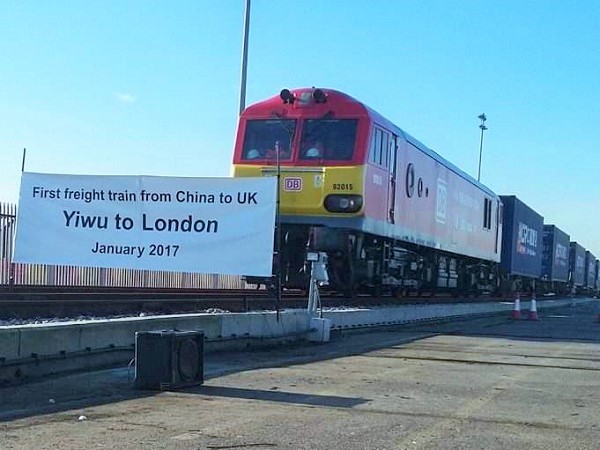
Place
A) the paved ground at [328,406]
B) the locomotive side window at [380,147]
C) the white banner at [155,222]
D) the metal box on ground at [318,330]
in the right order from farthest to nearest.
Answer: the locomotive side window at [380,147] < the metal box on ground at [318,330] < the white banner at [155,222] < the paved ground at [328,406]

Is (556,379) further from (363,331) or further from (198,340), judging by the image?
(363,331)

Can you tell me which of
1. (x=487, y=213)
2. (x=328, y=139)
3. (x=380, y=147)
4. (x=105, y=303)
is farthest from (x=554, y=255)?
(x=105, y=303)

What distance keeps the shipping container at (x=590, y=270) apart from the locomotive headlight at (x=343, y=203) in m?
55.2

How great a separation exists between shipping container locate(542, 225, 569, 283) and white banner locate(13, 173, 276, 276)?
1418 inches

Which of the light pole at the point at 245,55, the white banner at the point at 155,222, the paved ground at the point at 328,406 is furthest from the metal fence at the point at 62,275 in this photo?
the light pole at the point at 245,55

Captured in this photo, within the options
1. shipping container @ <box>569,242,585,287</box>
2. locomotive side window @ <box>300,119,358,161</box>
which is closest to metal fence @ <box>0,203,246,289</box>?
locomotive side window @ <box>300,119,358,161</box>

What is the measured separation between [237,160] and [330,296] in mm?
4097

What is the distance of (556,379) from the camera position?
9352 mm

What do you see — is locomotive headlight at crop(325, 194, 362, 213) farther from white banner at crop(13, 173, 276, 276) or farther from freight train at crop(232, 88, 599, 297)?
white banner at crop(13, 173, 276, 276)

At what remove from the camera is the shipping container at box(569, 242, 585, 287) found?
187 ft

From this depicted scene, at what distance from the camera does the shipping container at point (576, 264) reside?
187ft

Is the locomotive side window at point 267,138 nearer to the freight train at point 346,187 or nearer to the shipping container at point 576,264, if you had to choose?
the freight train at point 346,187

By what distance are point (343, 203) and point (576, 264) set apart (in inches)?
1876

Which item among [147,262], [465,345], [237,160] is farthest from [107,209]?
[465,345]
